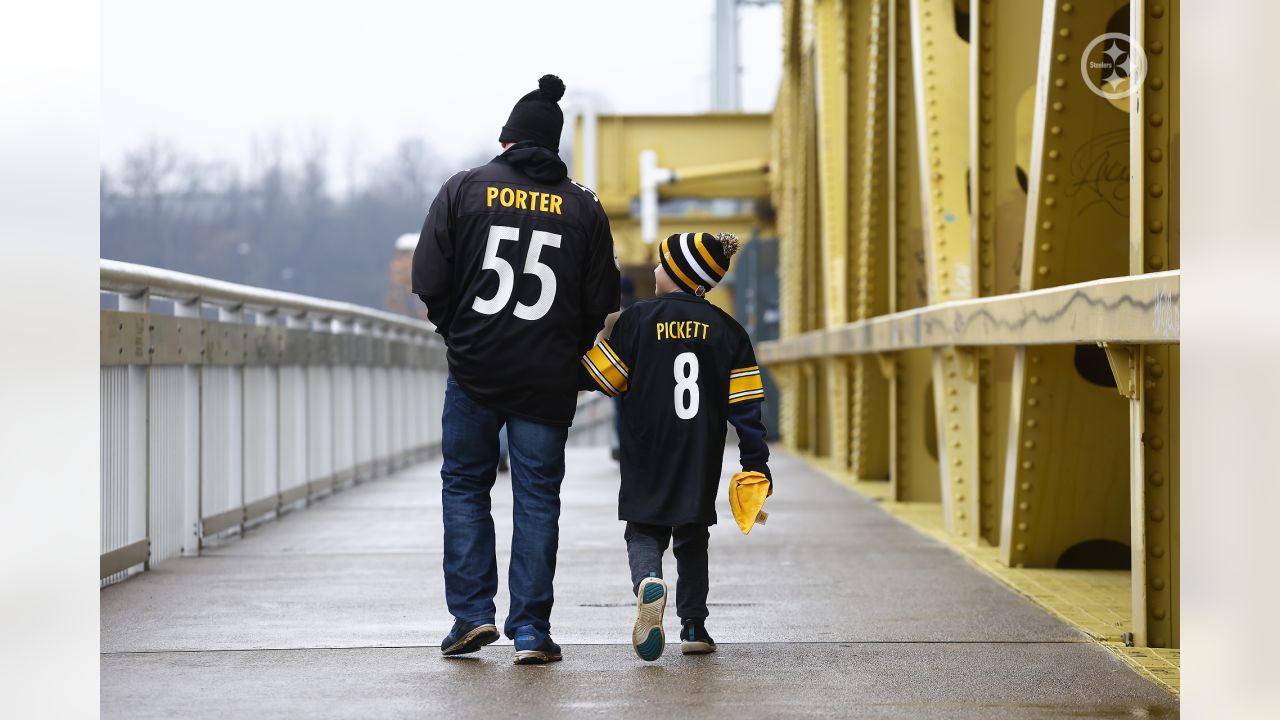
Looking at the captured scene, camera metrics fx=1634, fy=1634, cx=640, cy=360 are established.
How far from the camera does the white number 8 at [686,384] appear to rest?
16.6 feet

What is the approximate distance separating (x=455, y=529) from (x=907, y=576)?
2461 millimetres

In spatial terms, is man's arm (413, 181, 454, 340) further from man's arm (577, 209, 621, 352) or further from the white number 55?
man's arm (577, 209, 621, 352)

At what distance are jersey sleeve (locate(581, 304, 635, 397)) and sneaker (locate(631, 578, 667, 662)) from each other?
0.66 metres

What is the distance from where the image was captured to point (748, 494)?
5.00 meters

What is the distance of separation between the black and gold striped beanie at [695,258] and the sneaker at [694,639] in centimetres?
106

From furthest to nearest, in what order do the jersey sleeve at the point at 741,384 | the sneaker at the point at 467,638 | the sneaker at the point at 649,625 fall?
the jersey sleeve at the point at 741,384
the sneaker at the point at 467,638
the sneaker at the point at 649,625

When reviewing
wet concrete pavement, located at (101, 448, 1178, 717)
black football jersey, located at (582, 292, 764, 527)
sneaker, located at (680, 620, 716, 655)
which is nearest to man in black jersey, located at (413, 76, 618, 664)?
black football jersey, located at (582, 292, 764, 527)

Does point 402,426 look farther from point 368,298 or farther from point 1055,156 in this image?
point 368,298

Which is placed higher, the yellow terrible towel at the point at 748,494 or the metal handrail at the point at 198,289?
the metal handrail at the point at 198,289

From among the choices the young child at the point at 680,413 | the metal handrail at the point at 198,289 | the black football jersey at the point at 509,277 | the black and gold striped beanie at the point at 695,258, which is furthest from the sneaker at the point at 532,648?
the metal handrail at the point at 198,289

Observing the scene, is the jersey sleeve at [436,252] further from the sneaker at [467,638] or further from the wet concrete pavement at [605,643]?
the wet concrete pavement at [605,643]

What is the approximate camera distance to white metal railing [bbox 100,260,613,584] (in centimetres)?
672

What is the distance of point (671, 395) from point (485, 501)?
0.67 metres
